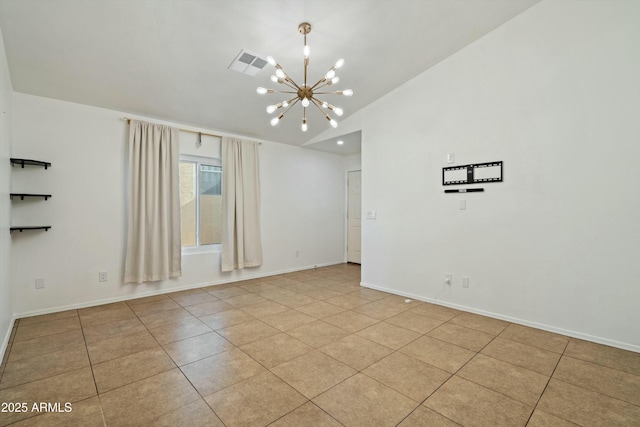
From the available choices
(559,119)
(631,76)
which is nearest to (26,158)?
(559,119)

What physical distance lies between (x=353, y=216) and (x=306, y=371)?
487cm

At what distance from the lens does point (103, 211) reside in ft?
12.6

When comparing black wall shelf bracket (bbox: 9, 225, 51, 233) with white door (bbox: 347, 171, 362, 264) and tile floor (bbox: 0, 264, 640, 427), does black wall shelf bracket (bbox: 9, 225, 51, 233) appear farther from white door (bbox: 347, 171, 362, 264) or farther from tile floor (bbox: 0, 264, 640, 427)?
white door (bbox: 347, 171, 362, 264)

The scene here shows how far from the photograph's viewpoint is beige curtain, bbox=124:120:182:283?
13.0 ft

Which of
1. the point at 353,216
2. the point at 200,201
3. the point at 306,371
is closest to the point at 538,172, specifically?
the point at 306,371

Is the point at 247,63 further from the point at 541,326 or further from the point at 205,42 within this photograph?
the point at 541,326

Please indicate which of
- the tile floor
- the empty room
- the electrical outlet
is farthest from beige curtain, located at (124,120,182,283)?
the electrical outlet

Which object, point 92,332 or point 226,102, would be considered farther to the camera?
point 226,102

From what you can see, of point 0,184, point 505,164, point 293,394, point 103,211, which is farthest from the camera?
point 103,211

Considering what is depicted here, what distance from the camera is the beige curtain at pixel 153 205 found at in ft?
13.0

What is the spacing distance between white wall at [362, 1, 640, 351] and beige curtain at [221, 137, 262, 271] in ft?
8.47

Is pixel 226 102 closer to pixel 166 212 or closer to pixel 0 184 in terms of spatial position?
pixel 166 212

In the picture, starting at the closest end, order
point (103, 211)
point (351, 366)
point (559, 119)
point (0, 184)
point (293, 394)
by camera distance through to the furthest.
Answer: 1. point (293, 394)
2. point (351, 366)
3. point (0, 184)
4. point (559, 119)
5. point (103, 211)

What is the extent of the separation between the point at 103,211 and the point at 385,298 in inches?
158
